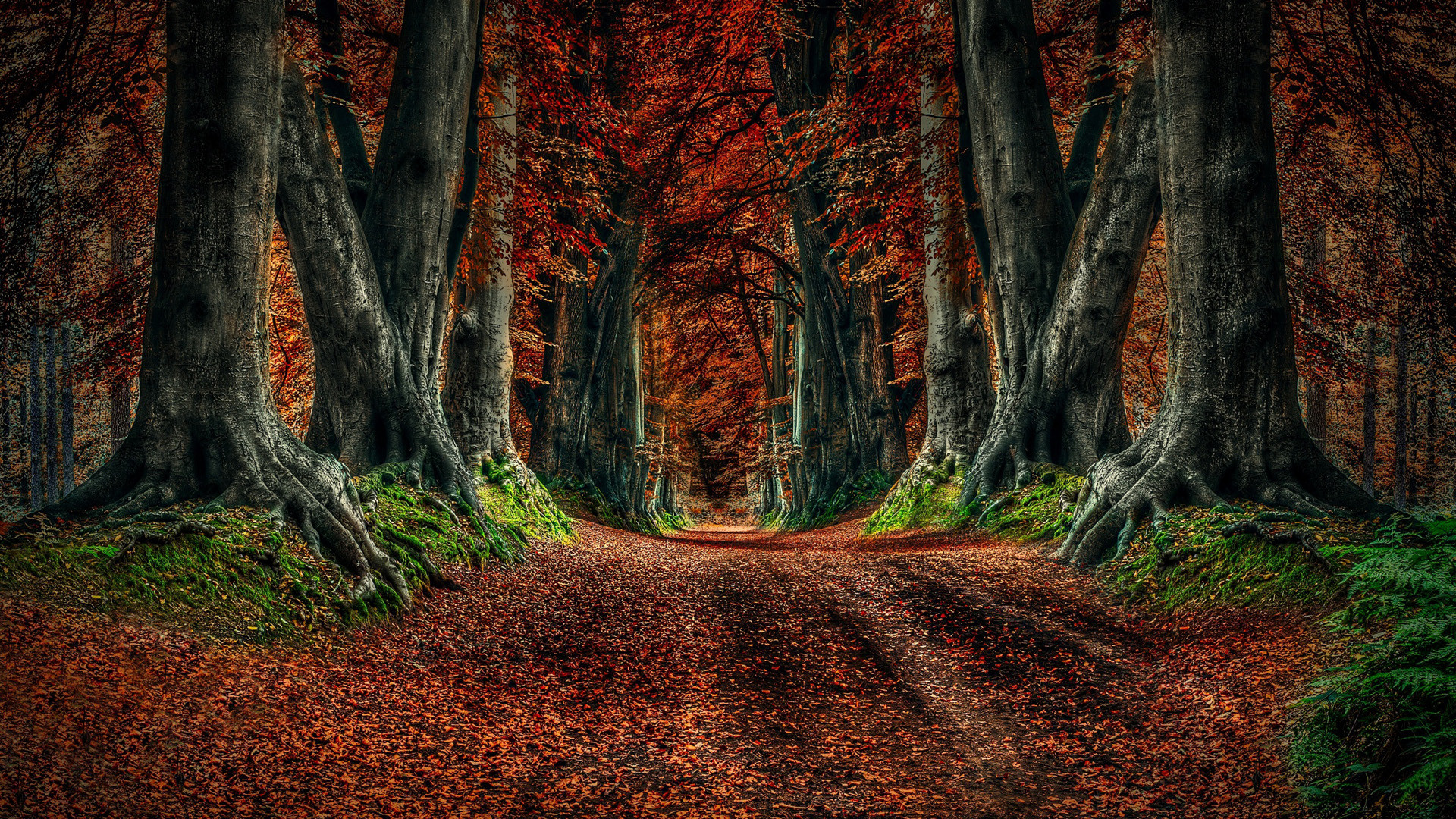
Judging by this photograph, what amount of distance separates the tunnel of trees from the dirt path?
1264 millimetres

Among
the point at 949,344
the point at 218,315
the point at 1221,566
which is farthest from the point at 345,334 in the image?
the point at 949,344

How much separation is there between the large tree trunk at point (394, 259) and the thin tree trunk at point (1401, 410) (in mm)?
19237

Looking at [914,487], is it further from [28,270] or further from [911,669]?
[28,270]

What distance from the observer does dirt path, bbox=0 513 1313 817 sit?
10.00 feet

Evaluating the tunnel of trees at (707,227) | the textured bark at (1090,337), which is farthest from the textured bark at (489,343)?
the textured bark at (1090,337)

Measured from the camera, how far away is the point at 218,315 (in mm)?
5125

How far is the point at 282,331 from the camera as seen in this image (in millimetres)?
15688

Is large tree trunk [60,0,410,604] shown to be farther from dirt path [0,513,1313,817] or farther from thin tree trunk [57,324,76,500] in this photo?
thin tree trunk [57,324,76,500]

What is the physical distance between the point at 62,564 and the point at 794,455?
20355 mm

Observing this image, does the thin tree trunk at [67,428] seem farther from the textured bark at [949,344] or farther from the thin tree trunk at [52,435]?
the textured bark at [949,344]

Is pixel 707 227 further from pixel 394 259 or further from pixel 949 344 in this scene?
pixel 394 259

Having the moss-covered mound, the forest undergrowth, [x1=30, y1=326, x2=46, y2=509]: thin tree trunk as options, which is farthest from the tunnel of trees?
[x1=30, y1=326, x2=46, y2=509]: thin tree trunk

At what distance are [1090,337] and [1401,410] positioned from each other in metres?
17.7

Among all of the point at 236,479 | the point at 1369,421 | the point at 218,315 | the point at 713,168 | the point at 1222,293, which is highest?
the point at 713,168
